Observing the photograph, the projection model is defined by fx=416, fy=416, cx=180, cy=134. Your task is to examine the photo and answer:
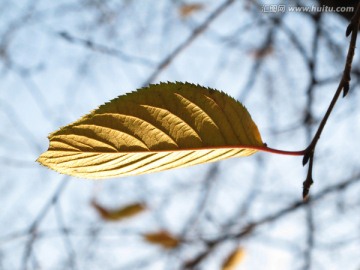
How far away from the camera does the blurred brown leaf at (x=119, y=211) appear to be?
2.18 metres

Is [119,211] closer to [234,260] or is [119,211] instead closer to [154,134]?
[234,260]

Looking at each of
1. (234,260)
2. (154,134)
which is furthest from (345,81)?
(234,260)

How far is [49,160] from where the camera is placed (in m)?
0.57

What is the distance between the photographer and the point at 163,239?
2301 millimetres

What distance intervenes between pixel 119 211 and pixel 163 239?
289mm

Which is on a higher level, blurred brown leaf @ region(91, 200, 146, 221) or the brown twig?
blurred brown leaf @ region(91, 200, 146, 221)

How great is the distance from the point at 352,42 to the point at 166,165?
0.29 metres

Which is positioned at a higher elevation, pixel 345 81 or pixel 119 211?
pixel 119 211

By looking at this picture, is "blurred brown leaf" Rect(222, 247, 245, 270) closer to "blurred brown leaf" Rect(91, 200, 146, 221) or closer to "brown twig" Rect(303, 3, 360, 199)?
"blurred brown leaf" Rect(91, 200, 146, 221)

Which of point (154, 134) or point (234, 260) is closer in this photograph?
point (154, 134)

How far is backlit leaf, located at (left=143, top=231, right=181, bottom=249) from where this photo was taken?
2.22m

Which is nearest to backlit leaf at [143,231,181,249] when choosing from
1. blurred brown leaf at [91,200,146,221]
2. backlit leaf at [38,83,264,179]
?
blurred brown leaf at [91,200,146,221]

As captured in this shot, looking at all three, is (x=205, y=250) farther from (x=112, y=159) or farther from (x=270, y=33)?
(x=112, y=159)

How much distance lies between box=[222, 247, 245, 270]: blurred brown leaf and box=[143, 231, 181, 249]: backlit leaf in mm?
281
